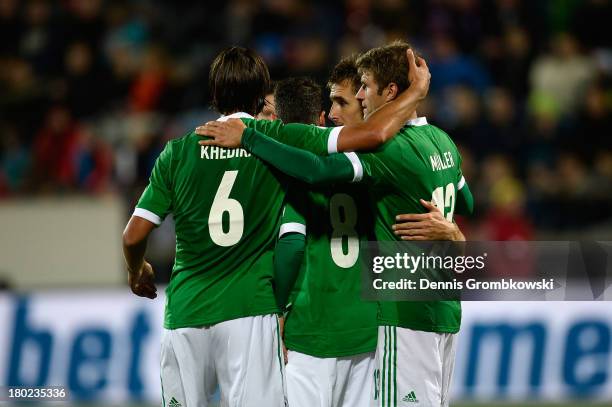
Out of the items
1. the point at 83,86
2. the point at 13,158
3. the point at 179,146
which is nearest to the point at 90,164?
the point at 13,158

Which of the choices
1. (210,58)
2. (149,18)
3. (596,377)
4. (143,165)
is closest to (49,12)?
(149,18)

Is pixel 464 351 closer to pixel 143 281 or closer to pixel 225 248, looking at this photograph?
pixel 143 281

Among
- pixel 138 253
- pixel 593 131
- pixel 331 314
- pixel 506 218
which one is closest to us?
pixel 138 253

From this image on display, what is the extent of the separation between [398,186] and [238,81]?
0.91 meters

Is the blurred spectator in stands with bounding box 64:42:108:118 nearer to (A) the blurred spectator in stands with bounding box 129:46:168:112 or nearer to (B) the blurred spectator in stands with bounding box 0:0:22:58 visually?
(A) the blurred spectator in stands with bounding box 129:46:168:112

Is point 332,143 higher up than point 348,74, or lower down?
lower down

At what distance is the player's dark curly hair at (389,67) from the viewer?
5.18 meters

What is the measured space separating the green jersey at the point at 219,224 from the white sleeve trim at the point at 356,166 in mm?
128

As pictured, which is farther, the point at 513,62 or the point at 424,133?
the point at 513,62

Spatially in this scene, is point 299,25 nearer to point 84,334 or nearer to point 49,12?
point 49,12

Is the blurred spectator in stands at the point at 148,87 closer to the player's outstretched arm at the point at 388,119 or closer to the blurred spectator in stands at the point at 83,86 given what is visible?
the blurred spectator in stands at the point at 83,86

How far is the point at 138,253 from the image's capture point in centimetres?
501

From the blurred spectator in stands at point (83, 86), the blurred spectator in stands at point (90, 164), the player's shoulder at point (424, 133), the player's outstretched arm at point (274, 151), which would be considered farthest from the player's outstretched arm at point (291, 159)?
the blurred spectator in stands at point (83, 86)

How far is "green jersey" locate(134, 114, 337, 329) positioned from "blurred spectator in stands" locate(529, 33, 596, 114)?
7.84 metres
